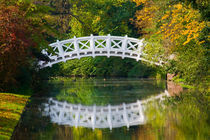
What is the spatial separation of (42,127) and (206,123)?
4.57 m

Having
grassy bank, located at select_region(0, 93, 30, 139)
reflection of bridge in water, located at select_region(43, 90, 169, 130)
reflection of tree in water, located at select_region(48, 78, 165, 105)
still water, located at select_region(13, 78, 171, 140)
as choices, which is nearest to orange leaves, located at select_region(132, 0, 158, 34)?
reflection of tree in water, located at select_region(48, 78, 165, 105)

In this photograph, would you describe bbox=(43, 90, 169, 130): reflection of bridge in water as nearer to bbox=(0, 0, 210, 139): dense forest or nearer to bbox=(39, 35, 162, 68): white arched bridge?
bbox=(0, 0, 210, 139): dense forest

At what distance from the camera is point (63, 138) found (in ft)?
32.7

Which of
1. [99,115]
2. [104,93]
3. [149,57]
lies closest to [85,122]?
[99,115]

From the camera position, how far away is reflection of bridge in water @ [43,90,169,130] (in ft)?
42.2

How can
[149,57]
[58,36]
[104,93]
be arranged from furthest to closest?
[149,57] → [58,36] → [104,93]

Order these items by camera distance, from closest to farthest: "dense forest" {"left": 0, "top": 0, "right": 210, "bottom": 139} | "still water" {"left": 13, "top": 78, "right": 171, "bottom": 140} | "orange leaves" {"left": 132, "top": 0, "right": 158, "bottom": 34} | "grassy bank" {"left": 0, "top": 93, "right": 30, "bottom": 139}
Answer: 1. "still water" {"left": 13, "top": 78, "right": 171, "bottom": 140}
2. "grassy bank" {"left": 0, "top": 93, "right": 30, "bottom": 139}
3. "dense forest" {"left": 0, "top": 0, "right": 210, "bottom": 139}
4. "orange leaves" {"left": 132, "top": 0, "right": 158, "bottom": 34}

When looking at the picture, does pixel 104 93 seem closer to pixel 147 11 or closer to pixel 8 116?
pixel 147 11

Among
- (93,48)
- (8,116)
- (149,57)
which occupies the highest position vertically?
(93,48)

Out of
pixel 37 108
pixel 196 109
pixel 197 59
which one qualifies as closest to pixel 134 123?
pixel 196 109

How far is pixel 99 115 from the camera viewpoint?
1502cm

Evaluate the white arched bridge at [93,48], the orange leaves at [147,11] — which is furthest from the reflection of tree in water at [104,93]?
the white arched bridge at [93,48]

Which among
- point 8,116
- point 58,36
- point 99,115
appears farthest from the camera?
point 58,36

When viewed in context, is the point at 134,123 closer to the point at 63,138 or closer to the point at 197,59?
the point at 63,138
